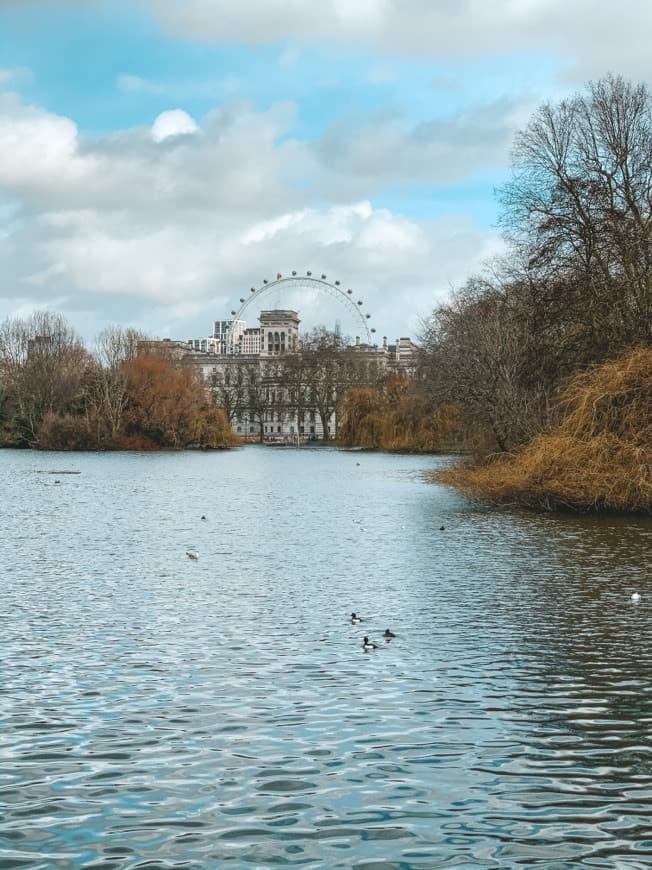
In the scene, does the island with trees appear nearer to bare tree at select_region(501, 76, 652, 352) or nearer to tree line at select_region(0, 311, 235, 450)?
bare tree at select_region(501, 76, 652, 352)

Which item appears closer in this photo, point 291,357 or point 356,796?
point 356,796

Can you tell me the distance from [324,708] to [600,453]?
71.7ft

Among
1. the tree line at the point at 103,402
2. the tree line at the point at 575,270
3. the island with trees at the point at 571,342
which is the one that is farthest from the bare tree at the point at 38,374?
the tree line at the point at 575,270

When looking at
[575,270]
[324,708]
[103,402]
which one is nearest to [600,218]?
[575,270]

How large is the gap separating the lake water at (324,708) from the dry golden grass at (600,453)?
7541 millimetres

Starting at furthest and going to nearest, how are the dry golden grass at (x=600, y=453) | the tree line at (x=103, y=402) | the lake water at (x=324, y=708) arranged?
the tree line at (x=103, y=402)
the dry golden grass at (x=600, y=453)
the lake water at (x=324, y=708)

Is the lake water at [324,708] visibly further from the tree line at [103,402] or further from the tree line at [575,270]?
the tree line at [103,402]

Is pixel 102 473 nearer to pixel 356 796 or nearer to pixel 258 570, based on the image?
pixel 258 570

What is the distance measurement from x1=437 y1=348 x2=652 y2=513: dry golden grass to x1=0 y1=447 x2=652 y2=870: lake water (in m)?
7.54

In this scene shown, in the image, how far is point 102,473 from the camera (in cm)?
5691

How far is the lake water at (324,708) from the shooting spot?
7320mm

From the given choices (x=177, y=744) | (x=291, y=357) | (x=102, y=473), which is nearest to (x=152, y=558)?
(x=177, y=744)

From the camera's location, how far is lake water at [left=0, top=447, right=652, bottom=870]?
288 inches

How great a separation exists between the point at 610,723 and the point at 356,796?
2.99 m
